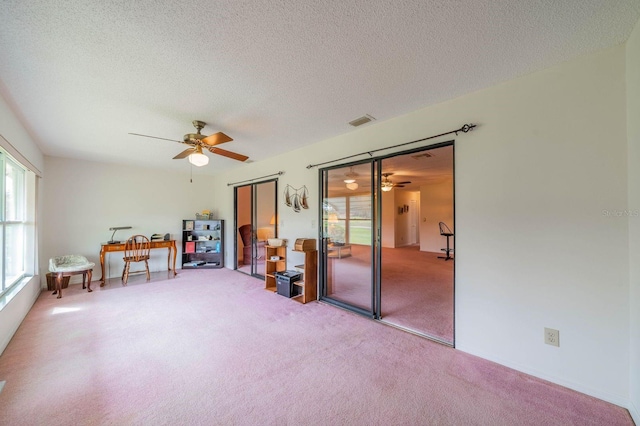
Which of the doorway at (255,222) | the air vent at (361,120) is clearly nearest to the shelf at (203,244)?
the doorway at (255,222)

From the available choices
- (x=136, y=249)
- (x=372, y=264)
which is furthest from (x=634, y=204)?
(x=136, y=249)

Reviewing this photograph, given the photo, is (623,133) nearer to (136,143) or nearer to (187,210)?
(136,143)

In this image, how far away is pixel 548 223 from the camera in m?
1.99

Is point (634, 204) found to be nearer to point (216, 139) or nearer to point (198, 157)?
point (216, 139)

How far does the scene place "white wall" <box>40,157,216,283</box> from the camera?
4773mm

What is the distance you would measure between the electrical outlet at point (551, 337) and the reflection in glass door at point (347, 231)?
5.80 ft

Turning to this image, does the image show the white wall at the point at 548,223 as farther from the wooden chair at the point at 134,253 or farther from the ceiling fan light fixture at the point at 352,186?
the wooden chair at the point at 134,253

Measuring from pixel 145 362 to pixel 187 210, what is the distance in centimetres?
481

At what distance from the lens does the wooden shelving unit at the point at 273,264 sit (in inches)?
175

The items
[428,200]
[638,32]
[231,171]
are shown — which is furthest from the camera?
[428,200]

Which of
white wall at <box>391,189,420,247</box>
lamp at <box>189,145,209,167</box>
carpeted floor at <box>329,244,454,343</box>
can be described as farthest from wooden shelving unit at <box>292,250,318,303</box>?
white wall at <box>391,189,420,247</box>

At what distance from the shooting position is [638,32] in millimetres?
1535

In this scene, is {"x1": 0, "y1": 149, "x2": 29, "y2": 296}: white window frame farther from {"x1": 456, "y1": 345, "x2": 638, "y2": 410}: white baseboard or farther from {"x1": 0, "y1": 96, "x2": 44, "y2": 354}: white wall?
{"x1": 456, "y1": 345, "x2": 638, "y2": 410}: white baseboard

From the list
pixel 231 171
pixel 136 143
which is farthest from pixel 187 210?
pixel 136 143
